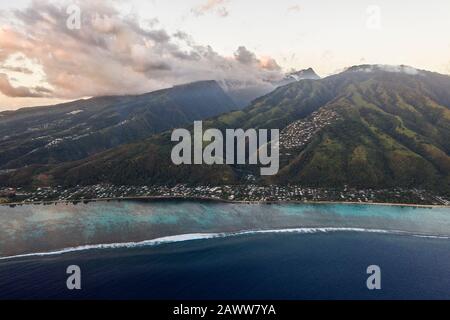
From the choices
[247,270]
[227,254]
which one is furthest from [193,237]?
[247,270]

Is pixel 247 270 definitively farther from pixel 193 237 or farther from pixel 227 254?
pixel 193 237

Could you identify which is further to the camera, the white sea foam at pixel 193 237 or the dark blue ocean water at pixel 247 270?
the white sea foam at pixel 193 237

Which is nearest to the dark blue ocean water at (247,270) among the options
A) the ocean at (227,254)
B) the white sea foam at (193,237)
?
the ocean at (227,254)

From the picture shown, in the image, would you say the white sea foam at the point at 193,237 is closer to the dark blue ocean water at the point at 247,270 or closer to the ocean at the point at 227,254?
the ocean at the point at 227,254
